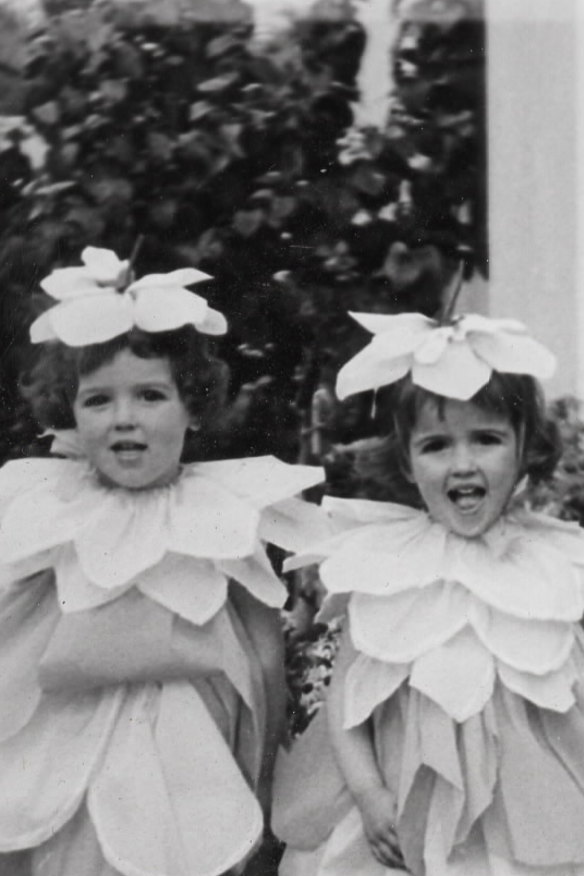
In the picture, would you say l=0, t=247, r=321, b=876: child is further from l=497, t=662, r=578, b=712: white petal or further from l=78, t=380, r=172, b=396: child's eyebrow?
l=497, t=662, r=578, b=712: white petal

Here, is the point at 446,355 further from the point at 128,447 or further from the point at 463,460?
the point at 128,447

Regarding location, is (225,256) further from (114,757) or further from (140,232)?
(114,757)

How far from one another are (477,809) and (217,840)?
43cm

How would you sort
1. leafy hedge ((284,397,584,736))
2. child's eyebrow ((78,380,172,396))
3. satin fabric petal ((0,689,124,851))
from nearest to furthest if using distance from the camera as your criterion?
satin fabric petal ((0,689,124,851)), child's eyebrow ((78,380,172,396)), leafy hedge ((284,397,584,736))

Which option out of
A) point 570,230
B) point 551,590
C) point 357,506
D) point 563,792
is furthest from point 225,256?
point 563,792

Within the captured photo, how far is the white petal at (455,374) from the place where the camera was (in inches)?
104

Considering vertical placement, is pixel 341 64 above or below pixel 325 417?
above

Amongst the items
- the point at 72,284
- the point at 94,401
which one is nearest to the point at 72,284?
the point at 72,284

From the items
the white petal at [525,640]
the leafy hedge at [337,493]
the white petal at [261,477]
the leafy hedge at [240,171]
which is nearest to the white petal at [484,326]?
the white petal at [261,477]

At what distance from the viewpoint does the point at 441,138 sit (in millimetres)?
3828

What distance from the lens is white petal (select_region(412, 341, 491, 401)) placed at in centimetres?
264

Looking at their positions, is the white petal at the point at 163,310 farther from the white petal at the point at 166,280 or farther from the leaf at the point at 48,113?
the leaf at the point at 48,113

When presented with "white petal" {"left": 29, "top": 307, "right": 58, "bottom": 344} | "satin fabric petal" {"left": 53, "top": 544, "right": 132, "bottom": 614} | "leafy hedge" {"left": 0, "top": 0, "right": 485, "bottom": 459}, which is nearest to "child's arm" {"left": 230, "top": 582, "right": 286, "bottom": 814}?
"satin fabric petal" {"left": 53, "top": 544, "right": 132, "bottom": 614}

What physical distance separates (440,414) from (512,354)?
16cm
